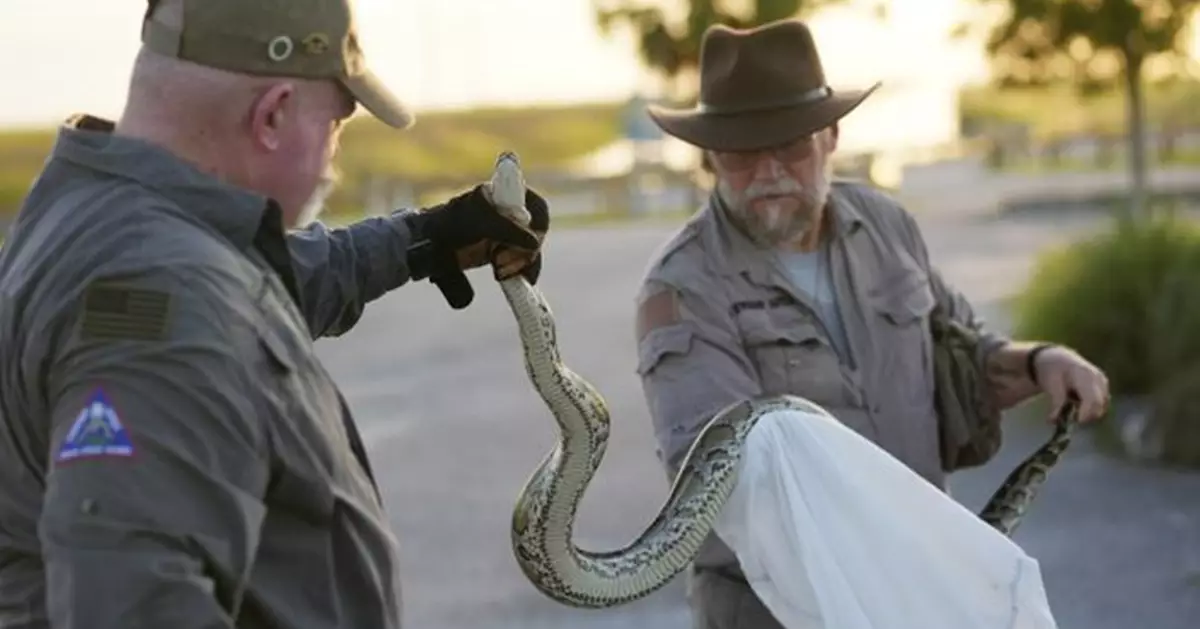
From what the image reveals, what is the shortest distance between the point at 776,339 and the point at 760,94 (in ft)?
1.97

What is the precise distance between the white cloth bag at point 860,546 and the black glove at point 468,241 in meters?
0.64

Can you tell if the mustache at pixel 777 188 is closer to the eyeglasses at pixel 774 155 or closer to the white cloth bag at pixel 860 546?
the eyeglasses at pixel 774 155

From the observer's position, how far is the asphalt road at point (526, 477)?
28.2ft

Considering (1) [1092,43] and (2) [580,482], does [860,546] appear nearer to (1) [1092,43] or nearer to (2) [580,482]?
(2) [580,482]

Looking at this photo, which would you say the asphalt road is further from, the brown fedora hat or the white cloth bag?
the brown fedora hat

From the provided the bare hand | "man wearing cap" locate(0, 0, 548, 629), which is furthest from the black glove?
the bare hand

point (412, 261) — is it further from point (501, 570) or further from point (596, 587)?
point (501, 570)

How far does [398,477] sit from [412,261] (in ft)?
27.5

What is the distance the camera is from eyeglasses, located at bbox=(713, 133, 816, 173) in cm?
441

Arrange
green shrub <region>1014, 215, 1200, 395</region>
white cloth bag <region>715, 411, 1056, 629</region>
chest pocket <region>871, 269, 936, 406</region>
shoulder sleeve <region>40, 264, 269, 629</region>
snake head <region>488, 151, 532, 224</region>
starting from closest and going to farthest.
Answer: shoulder sleeve <region>40, 264, 269, 629</region>
snake head <region>488, 151, 532, 224</region>
white cloth bag <region>715, 411, 1056, 629</region>
chest pocket <region>871, 269, 936, 406</region>
green shrub <region>1014, 215, 1200, 395</region>

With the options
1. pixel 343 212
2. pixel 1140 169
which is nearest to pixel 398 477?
pixel 1140 169

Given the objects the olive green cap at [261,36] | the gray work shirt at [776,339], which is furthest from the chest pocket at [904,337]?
the olive green cap at [261,36]

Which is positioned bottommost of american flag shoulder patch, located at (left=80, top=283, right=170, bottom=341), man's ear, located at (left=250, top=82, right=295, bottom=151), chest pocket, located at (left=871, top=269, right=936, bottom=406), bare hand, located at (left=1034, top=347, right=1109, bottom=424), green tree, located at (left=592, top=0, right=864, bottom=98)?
green tree, located at (left=592, top=0, right=864, bottom=98)

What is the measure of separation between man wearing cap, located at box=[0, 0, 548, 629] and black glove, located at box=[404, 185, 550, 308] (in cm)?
51
